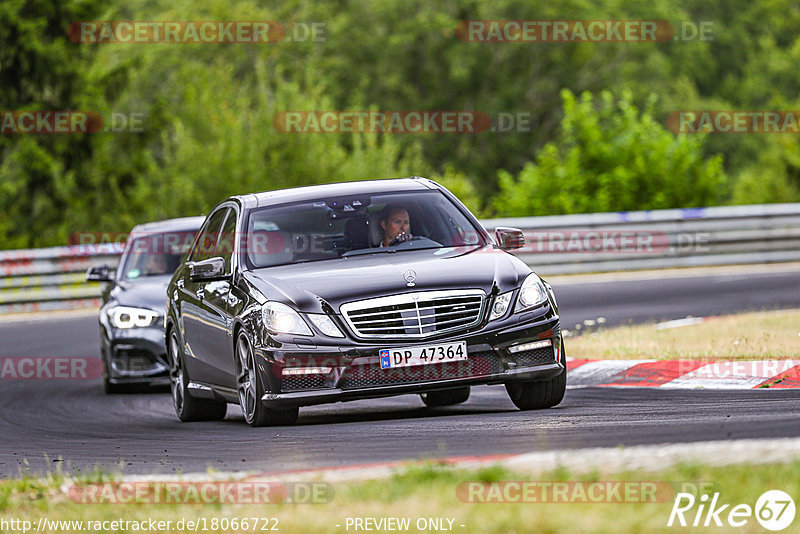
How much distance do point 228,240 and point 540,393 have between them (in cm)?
253

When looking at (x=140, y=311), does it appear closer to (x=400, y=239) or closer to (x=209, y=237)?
(x=209, y=237)

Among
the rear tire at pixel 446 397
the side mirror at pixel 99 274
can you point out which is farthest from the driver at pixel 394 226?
the side mirror at pixel 99 274

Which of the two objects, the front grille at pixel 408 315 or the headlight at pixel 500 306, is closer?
the front grille at pixel 408 315

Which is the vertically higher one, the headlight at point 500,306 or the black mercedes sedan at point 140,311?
the headlight at point 500,306

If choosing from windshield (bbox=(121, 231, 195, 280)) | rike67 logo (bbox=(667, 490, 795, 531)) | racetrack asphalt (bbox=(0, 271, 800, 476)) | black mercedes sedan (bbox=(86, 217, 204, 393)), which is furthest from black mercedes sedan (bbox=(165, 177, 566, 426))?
windshield (bbox=(121, 231, 195, 280))

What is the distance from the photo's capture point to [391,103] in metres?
61.0

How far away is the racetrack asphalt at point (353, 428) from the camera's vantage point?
24.1 ft

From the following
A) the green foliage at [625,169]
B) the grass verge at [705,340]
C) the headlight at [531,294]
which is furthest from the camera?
the green foliage at [625,169]

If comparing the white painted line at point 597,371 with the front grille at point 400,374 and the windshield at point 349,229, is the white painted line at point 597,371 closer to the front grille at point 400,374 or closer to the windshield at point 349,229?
the windshield at point 349,229

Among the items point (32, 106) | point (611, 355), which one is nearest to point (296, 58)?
point (32, 106)

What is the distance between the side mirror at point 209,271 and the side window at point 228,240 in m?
0.06

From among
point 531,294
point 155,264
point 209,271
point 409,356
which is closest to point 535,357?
point 531,294

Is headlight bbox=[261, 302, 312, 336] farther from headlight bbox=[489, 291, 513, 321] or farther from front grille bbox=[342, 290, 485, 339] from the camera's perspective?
headlight bbox=[489, 291, 513, 321]

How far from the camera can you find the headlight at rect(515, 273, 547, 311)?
30.7 ft
